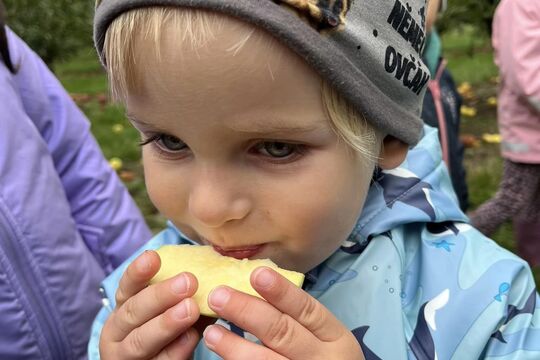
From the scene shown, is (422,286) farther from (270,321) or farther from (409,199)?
(270,321)

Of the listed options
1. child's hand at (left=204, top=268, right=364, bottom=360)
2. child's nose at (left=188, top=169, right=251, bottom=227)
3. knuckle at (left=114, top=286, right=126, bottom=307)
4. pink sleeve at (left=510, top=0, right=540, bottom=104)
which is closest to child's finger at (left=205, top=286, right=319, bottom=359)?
child's hand at (left=204, top=268, right=364, bottom=360)

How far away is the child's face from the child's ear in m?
0.13

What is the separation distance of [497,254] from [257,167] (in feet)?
2.06

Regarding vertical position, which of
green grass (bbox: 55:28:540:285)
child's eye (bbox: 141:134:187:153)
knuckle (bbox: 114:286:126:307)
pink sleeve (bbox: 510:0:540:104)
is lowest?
green grass (bbox: 55:28:540:285)

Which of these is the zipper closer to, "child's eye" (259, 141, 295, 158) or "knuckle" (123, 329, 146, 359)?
"knuckle" (123, 329, 146, 359)

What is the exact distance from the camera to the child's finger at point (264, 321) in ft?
3.27

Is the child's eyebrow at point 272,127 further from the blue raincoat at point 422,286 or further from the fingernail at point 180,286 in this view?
the blue raincoat at point 422,286

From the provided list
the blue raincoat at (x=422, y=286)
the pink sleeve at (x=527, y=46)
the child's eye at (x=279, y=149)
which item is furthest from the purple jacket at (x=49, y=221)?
the pink sleeve at (x=527, y=46)

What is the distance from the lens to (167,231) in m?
1.61

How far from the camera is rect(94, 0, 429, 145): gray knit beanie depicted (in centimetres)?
99

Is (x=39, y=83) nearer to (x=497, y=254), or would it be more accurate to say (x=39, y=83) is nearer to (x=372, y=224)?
(x=372, y=224)

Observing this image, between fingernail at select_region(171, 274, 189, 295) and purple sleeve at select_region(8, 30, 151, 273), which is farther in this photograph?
purple sleeve at select_region(8, 30, 151, 273)

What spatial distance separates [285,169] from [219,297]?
0.25m

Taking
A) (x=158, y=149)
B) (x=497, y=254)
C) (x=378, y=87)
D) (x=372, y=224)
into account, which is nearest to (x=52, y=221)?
(x=158, y=149)
